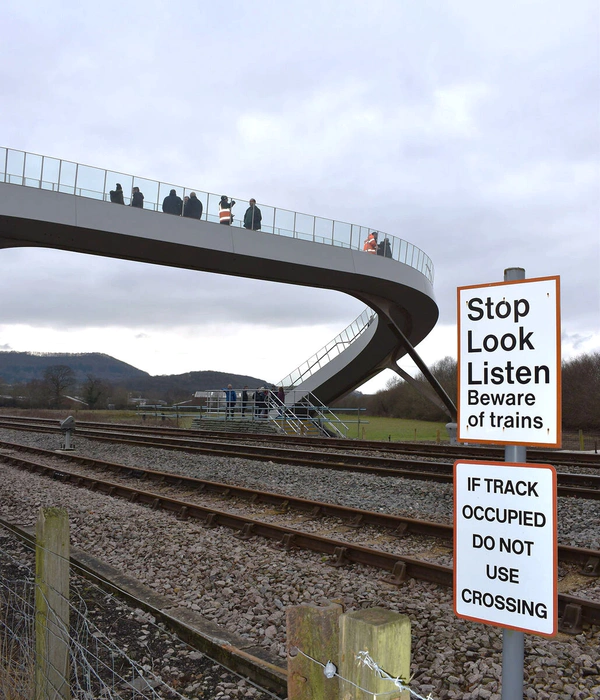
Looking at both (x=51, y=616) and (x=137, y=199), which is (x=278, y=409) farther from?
(x=51, y=616)

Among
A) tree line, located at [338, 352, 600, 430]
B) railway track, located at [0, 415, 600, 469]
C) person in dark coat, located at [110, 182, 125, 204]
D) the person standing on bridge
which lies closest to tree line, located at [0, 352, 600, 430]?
tree line, located at [338, 352, 600, 430]

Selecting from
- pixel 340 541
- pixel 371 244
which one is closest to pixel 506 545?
pixel 340 541

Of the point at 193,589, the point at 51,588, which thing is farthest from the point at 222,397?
the point at 51,588

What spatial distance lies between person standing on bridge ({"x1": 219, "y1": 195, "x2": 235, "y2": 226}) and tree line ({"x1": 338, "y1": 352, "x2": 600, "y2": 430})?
37.0 feet

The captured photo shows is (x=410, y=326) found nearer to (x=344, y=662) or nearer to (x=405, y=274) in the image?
(x=405, y=274)

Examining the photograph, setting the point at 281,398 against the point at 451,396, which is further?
the point at 451,396

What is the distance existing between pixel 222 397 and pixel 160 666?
32.2m

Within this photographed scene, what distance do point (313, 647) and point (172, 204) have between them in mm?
22290

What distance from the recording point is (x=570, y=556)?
7297 millimetres

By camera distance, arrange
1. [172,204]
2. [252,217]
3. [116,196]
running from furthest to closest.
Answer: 1. [252,217]
2. [172,204]
3. [116,196]

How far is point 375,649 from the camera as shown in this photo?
1.96 meters

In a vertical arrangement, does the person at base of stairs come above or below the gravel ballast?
above

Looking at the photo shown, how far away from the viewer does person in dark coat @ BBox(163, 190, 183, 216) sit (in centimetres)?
2306

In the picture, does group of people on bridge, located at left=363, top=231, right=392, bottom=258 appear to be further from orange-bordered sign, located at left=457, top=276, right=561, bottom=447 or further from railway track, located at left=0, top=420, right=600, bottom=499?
orange-bordered sign, located at left=457, top=276, right=561, bottom=447
